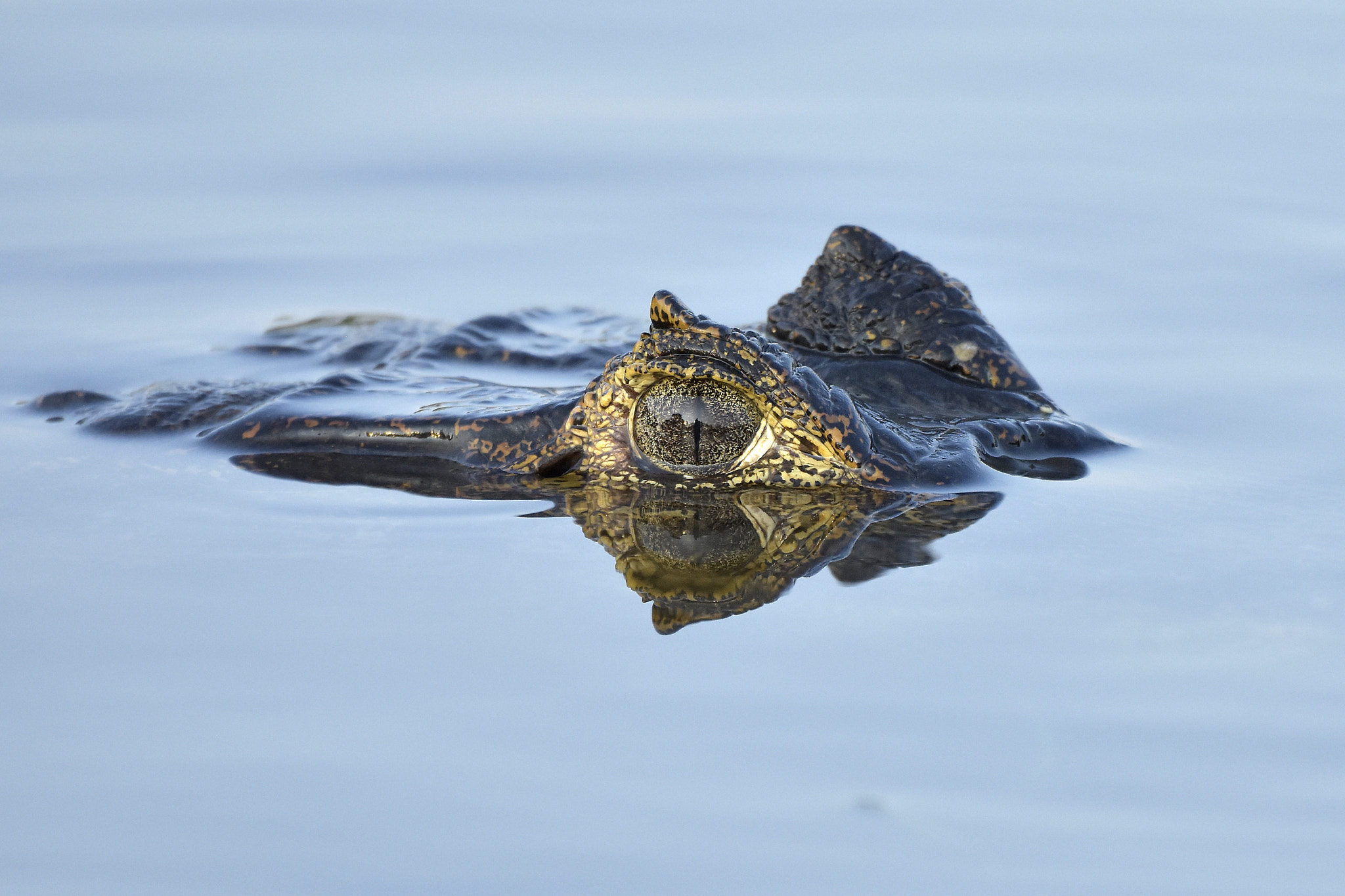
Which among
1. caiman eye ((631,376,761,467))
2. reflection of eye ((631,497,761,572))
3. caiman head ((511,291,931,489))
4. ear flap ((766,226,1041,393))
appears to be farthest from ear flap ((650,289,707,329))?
ear flap ((766,226,1041,393))

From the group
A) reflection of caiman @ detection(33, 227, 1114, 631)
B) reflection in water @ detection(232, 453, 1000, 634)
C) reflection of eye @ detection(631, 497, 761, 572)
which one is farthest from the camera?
reflection of caiman @ detection(33, 227, 1114, 631)

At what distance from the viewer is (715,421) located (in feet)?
18.1

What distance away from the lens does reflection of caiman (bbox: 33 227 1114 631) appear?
5203mm

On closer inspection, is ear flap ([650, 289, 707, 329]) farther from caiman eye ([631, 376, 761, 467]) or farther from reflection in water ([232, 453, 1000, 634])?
reflection in water ([232, 453, 1000, 634])

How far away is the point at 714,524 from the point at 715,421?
0.37m

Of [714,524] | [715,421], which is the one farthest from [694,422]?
[714,524]

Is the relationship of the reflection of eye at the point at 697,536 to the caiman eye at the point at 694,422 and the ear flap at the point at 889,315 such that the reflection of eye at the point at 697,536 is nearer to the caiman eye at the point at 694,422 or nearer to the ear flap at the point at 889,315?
the caiman eye at the point at 694,422

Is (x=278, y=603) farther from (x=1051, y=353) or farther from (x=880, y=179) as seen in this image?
(x=880, y=179)

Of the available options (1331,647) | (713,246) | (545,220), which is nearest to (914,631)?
(1331,647)

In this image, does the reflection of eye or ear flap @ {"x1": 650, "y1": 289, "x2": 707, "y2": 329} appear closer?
the reflection of eye

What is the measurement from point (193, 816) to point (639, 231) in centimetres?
767

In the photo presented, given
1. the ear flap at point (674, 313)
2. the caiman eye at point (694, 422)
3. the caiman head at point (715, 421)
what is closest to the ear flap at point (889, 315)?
the caiman head at point (715, 421)

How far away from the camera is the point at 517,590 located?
4832mm

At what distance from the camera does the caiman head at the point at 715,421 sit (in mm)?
5328
